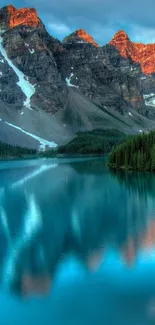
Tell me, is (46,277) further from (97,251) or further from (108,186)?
(108,186)

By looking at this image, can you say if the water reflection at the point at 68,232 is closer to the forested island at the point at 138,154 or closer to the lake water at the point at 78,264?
the lake water at the point at 78,264

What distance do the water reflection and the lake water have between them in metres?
0.05

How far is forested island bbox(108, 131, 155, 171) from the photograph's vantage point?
84.5m

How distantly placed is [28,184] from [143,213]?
1371 inches

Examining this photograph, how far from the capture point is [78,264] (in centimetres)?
2181

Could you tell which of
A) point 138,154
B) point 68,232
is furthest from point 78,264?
point 138,154

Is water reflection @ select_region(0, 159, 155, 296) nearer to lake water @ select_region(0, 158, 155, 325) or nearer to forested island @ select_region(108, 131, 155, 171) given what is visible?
lake water @ select_region(0, 158, 155, 325)

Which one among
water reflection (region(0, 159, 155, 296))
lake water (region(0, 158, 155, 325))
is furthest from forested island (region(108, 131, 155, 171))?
lake water (region(0, 158, 155, 325))

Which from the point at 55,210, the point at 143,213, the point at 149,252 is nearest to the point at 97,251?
the point at 149,252

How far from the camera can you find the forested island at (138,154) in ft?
277

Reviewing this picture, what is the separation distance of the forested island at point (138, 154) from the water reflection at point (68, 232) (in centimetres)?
3050

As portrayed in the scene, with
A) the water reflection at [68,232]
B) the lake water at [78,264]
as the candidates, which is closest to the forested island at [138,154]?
the water reflection at [68,232]

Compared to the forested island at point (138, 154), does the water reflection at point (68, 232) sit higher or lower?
lower

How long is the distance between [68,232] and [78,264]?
→ 8.27 metres
